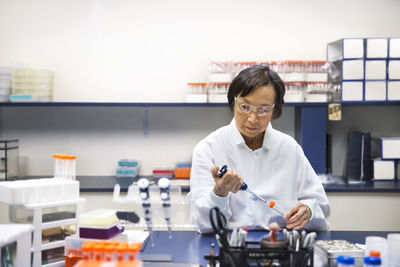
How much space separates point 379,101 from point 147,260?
2.48m

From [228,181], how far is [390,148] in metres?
2.26

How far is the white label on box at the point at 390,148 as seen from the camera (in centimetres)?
335

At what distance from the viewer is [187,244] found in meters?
1.59

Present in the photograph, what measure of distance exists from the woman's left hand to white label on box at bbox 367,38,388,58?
1.95m

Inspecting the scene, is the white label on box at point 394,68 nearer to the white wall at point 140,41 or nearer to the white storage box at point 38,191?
the white wall at point 140,41

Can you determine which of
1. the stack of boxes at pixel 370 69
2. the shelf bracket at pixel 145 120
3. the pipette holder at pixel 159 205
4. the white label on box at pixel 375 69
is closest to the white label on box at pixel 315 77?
the stack of boxes at pixel 370 69

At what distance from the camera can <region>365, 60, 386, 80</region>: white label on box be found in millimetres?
3246

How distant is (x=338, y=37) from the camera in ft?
11.6

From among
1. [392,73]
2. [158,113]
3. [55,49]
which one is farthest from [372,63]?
[55,49]

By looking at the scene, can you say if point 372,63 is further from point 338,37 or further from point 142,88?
point 142,88

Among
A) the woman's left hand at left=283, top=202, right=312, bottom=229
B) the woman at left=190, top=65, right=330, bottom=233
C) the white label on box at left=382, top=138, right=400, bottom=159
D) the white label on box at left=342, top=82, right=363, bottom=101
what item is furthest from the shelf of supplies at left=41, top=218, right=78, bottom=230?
the white label on box at left=382, top=138, right=400, bottom=159

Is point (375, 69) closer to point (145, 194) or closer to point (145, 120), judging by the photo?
point (145, 120)

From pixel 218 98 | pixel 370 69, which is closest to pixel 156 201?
pixel 218 98

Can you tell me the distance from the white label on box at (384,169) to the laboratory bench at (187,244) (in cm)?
171
